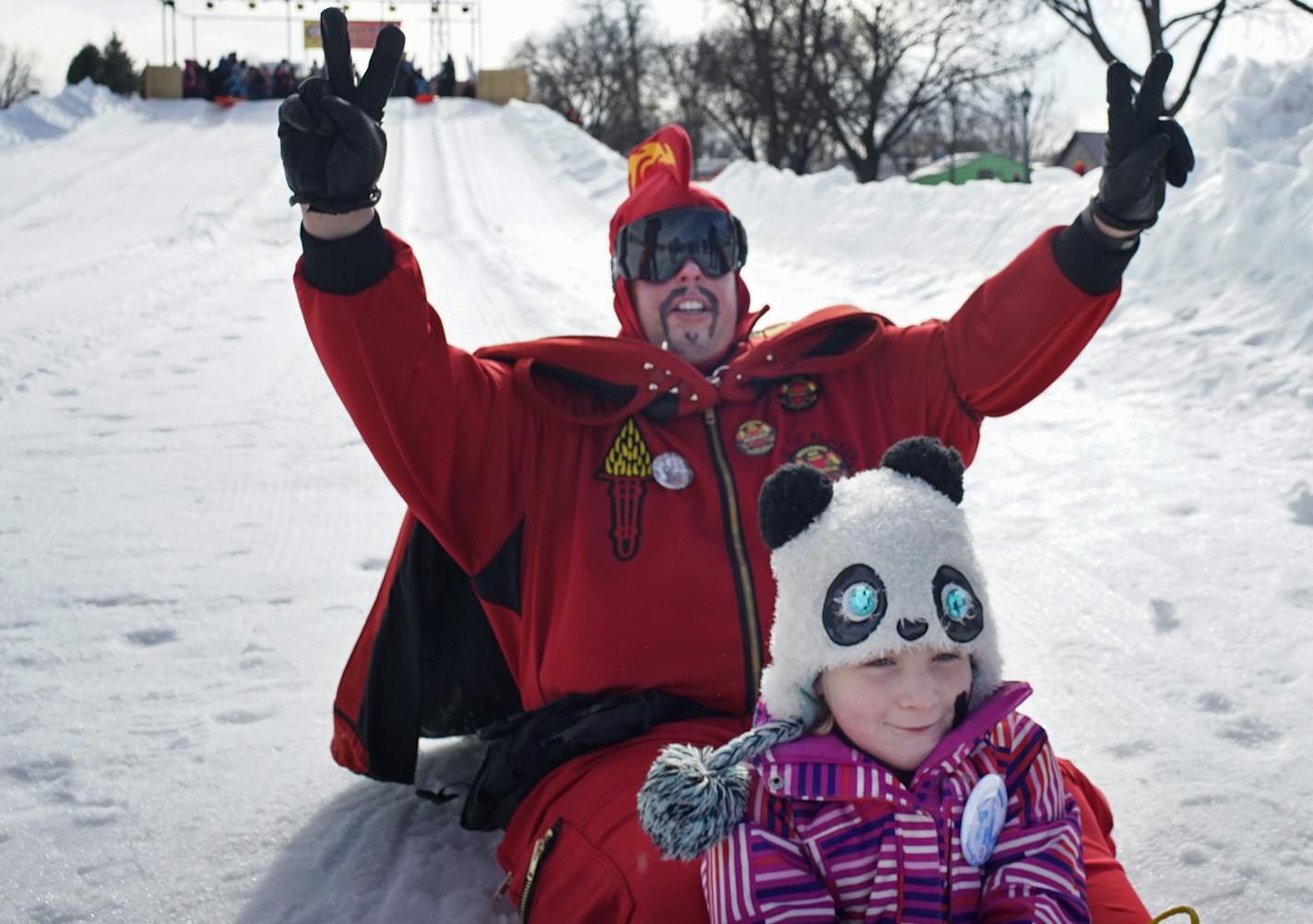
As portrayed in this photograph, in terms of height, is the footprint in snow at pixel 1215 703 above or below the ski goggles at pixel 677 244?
below

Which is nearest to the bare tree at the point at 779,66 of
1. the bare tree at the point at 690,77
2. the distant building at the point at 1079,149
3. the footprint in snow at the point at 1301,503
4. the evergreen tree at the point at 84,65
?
the bare tree at the point at 690,77

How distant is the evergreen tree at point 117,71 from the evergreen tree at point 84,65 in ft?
0.55

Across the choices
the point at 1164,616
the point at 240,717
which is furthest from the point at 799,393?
the point at 240,717

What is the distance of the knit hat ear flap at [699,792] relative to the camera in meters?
1.70

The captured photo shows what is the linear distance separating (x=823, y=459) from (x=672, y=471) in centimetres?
29

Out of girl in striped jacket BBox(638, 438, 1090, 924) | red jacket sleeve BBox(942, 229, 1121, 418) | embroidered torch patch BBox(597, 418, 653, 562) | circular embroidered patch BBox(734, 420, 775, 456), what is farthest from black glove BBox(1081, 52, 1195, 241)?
embroidered torch patch BBox(597, 418, 653, 562)

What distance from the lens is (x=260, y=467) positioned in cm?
474

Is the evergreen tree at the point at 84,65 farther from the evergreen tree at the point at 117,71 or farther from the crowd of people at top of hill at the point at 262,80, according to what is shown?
the crowd of people at top of hill at the point at 262,80

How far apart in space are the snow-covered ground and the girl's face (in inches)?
30.6

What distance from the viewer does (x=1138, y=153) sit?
2.22 metres

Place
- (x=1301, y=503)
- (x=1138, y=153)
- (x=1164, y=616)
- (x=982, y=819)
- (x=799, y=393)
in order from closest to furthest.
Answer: (x=982, y=819)
(x=1138, y=153)
(x=799, y=393)
(x=1164, y=616)
(x=1301, y=503)

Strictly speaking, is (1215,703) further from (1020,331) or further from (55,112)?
(55,112)

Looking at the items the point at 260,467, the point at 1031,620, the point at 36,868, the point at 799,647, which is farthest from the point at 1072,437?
the point at 36,868

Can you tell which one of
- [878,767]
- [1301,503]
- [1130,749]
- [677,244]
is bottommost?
[1130,749]
